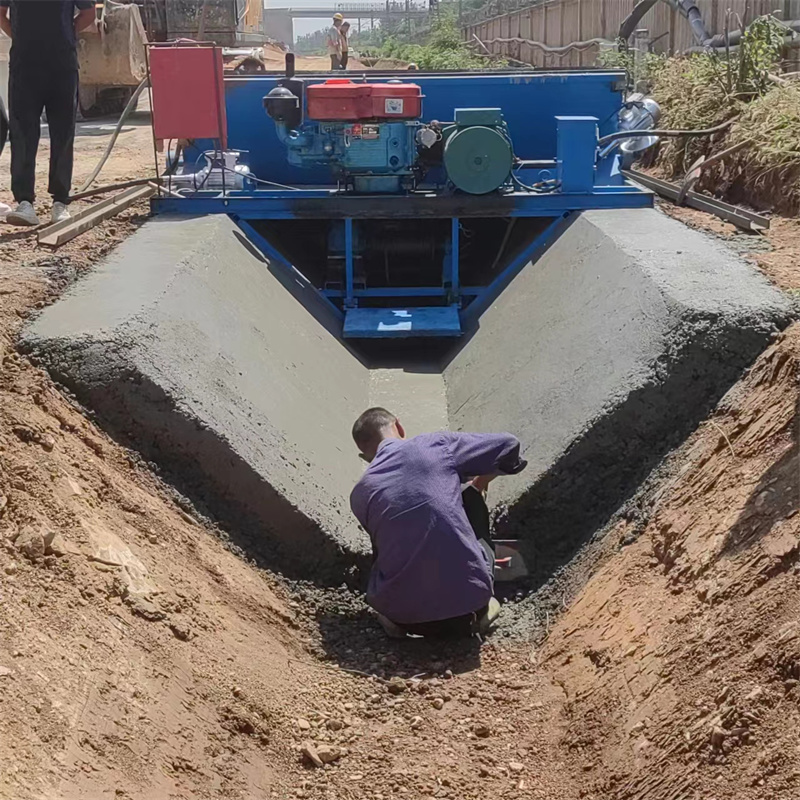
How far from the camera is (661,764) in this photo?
3.06 meters

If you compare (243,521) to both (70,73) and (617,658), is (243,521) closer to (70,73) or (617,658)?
(617,658)

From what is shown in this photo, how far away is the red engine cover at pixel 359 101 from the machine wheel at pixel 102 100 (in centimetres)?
1146

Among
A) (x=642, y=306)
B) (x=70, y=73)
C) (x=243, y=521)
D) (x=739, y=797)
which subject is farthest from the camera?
(x=70, y=73)

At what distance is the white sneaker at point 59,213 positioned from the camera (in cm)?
724

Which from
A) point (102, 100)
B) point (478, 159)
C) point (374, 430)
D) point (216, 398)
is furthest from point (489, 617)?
point (102, 100)

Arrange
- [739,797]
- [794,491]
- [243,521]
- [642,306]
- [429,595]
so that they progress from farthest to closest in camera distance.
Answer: [642,306]
[243,521]
[429,595]
[794,491]
[739,797]

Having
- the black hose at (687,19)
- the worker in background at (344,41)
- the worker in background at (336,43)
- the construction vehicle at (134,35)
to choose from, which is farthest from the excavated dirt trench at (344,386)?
the worker in background at (344,41)

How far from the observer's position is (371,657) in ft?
14.2

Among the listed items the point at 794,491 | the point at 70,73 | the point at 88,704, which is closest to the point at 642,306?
the point at 794,491

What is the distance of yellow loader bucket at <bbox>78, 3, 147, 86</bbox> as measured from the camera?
16016 millimetres

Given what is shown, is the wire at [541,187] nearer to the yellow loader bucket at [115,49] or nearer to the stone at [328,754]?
the stone at [328,754]

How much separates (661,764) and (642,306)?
291cm

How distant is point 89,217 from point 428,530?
174 inches

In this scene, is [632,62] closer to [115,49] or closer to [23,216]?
[115,49]
